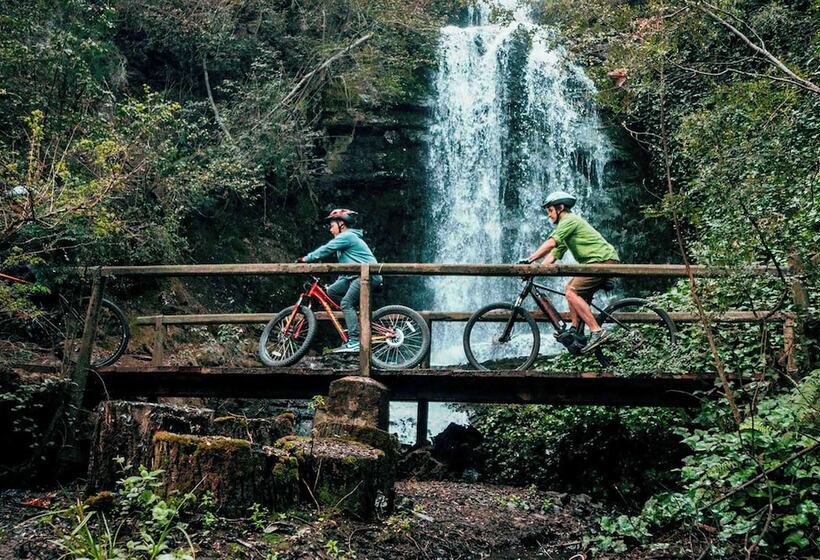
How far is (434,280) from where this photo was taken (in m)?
18.9

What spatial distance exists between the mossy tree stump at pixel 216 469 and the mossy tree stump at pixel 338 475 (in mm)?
431

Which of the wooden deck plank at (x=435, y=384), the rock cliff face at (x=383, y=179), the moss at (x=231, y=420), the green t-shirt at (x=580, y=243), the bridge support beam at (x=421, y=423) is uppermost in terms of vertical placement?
the rock cliff face at (x=383, y=179)

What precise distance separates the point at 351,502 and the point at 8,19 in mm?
A: 9879

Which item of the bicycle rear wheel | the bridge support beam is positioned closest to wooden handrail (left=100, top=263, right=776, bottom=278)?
the bicycle rear wheel

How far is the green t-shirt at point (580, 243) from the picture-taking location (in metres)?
8.02

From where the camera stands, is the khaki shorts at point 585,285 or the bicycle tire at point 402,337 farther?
the bicycle tire at point 402,337

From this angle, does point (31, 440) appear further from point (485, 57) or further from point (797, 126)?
point (485, 57)

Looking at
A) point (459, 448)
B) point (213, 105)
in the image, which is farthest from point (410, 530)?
point (213, 105)

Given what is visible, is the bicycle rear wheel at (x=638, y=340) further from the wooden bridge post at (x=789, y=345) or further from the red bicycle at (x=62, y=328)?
the red bicycle at (x=62, y=328)

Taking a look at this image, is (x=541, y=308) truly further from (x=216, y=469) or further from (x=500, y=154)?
(x=500, y=154)

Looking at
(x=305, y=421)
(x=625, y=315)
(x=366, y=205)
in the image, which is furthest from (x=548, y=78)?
(x=625, y=315)

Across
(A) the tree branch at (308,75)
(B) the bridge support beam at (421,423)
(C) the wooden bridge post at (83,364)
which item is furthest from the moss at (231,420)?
(A) the tree branch at (308,75)

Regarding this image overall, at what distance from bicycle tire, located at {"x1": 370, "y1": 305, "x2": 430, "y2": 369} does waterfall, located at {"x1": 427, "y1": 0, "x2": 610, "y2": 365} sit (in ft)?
29.9

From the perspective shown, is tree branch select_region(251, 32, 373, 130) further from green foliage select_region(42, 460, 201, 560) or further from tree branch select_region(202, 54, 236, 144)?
green foliage select_region(42, 460, 201, 560)
